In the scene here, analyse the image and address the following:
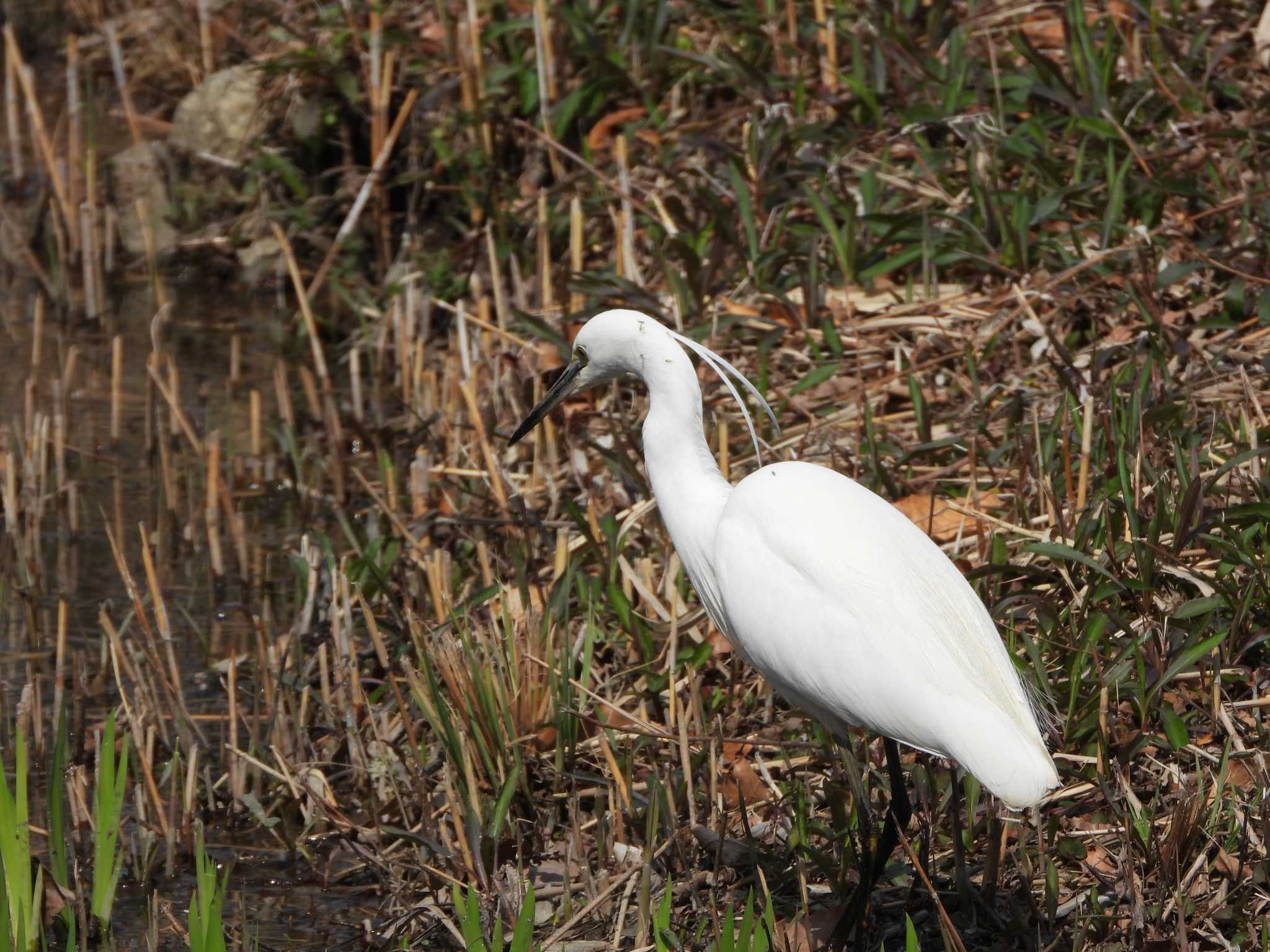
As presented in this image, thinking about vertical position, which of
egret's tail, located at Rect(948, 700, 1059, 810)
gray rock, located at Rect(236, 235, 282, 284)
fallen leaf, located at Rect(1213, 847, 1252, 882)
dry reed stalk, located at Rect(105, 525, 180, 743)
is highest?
gray rock, located at Rect(236, 235, 282, 284)

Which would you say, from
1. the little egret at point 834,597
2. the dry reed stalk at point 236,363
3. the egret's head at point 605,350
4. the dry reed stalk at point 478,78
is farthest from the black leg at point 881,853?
the dry reed stalk at point 478,78

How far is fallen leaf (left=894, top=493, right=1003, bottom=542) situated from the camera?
430 centimetres

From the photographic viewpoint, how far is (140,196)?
8016mm

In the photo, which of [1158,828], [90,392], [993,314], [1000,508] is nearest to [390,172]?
[90,392]

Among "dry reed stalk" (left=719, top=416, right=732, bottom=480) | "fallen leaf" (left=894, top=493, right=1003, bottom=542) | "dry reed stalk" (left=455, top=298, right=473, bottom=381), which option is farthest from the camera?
"dry reed stalk" (left=455, top=298, right=473, bottom=381)

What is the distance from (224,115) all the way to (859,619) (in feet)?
19.2

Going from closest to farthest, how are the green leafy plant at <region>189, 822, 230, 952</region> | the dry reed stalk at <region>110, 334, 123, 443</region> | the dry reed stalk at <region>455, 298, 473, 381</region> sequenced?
1. the green leafy plant at <region>189, 822, 230, 952</region>
2. the dry reed stalk at <region>455, 298, 473, 381</region>
3. the dry reed stalk at <region>110, 334, 123, 443</region>

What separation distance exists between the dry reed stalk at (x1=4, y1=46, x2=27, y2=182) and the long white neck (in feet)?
19.6

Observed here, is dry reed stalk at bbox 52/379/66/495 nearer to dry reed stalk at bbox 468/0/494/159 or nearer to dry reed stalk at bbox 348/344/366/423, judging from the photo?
dry reed stalk at bbox 348/344/366/423

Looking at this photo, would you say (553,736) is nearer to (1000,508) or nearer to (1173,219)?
(1000,508)

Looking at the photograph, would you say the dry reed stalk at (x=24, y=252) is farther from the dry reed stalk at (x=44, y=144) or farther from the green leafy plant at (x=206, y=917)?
the green leafy plant at (x=206, y=917)

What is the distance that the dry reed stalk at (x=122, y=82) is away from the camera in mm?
8242

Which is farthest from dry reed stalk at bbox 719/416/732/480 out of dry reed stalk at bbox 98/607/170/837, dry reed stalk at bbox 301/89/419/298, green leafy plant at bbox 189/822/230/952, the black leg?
dry reed stalk at bbox 301/89/419/298

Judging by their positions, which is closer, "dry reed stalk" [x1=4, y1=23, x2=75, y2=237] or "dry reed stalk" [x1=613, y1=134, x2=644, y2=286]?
"dry reed stalk" [x1=613, y1=134, x2=644, y2=286]
